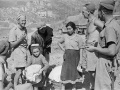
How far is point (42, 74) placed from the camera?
322 centimetres

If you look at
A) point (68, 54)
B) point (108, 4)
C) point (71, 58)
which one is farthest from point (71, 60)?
point (108, 4)

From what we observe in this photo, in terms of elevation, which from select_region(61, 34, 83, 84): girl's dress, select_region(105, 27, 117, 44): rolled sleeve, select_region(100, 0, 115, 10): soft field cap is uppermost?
select_region(100, 0, 115, 10): soft field cap

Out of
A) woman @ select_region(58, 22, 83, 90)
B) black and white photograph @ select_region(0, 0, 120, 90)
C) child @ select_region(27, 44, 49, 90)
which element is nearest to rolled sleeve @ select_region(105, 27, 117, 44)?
black and white photograph @ select_region(0, 0, 120, 90)

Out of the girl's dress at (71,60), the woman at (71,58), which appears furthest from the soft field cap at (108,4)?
the girl's dress at (71,60)

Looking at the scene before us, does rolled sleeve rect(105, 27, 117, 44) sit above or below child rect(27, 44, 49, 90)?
above

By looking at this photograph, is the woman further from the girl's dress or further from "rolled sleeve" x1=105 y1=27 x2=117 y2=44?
"rolled sleeve" x1=105 y1=27 x2=117 y2=44

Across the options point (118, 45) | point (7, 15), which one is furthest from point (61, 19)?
point (118, 45)

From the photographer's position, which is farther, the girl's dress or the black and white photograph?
the girl's dress

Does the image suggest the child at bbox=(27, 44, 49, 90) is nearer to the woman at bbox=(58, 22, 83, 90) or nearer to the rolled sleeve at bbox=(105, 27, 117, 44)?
the woman at bbox=(58, 22, 83, 90)

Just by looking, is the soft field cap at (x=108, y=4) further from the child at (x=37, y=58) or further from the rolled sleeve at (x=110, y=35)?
the child at (x=37, y=58)

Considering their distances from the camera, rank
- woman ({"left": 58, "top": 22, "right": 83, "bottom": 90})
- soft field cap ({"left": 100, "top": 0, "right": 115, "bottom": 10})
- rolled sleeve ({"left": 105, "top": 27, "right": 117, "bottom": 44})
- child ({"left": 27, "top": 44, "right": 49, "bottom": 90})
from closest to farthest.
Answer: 1. rolled sleeve ({"left": 105, "top": 27, "right": 117, "bottom": 44})
2. soft field cap ({"left": 100, "top": 0, "right": 115, "bottom": 10})
3. child ({"left": 27, "top": 44, "right": 49, "bottom": 90})
4. woman ({"left": 58, "top": 22, "right": 83, "bottom": 90})

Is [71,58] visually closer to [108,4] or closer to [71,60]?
[71,60]

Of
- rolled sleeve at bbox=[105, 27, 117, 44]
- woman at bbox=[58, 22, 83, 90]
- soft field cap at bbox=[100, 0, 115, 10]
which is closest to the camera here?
rolled sleeve at bbox=[105, 27, 117, 44]

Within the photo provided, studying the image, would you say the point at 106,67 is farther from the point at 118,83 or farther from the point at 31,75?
the point at 118,83
